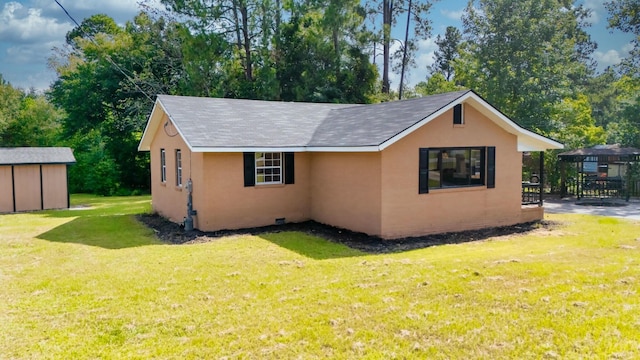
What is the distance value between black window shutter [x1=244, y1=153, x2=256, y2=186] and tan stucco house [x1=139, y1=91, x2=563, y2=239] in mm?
30

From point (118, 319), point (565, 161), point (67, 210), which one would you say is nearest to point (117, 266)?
point (118, 319)

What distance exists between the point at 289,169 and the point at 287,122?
190 centimetres

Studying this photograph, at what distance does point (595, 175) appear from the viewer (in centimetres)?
2330

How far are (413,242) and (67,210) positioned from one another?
15.5 metres

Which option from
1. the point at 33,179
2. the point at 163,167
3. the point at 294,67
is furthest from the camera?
the point at 294,67

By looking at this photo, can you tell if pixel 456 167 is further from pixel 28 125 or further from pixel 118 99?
pixel 28 125

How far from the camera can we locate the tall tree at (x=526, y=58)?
2266 centimetres

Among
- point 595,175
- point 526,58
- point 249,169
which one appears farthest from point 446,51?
point 249,169

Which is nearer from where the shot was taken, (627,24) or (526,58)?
(627,24)

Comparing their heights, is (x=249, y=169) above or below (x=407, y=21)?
Result: below

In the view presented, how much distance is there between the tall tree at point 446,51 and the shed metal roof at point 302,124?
105 ft

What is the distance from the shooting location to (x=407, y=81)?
35.5 meters

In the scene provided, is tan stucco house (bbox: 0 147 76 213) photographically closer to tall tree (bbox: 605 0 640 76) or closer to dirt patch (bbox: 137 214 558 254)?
dirt patch (bbox: 137 214 558 254)

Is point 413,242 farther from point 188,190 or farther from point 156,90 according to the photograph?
point 156,90
